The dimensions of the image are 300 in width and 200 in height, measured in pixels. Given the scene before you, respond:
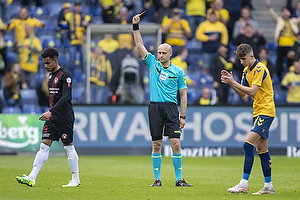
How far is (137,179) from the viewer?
422 inches

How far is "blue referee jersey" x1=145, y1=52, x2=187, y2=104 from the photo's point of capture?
31.0 feet

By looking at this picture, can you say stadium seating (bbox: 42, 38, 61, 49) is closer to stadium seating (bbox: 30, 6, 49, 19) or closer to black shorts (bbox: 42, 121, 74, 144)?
stadium seating (bbox: 30, 6, 49, 19)

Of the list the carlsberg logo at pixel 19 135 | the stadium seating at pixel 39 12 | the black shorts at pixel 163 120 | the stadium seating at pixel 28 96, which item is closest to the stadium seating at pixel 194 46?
the stadium seating at pixel 39 12

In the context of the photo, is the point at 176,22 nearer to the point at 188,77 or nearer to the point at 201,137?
the point at 188,77

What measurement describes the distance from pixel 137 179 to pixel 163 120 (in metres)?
1.71

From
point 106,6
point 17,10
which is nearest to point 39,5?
point 17,10

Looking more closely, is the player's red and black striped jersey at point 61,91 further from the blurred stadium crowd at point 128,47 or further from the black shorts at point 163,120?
the blurred stadium crowd at point 128,47

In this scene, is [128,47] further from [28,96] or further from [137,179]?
[137,179]

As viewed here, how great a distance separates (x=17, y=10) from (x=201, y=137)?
9407mm

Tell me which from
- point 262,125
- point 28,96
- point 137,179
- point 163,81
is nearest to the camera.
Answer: point 262,125

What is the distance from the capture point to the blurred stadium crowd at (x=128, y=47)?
65.4 feet

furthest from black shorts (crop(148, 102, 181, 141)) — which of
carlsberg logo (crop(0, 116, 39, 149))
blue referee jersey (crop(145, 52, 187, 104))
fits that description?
carlsberg logo (crop(0, 116, 39, 149))

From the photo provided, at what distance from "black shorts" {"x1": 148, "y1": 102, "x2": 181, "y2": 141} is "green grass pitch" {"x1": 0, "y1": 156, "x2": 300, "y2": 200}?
0.86 meters

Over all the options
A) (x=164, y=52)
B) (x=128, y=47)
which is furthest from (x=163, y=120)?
(x=128, y=47)
